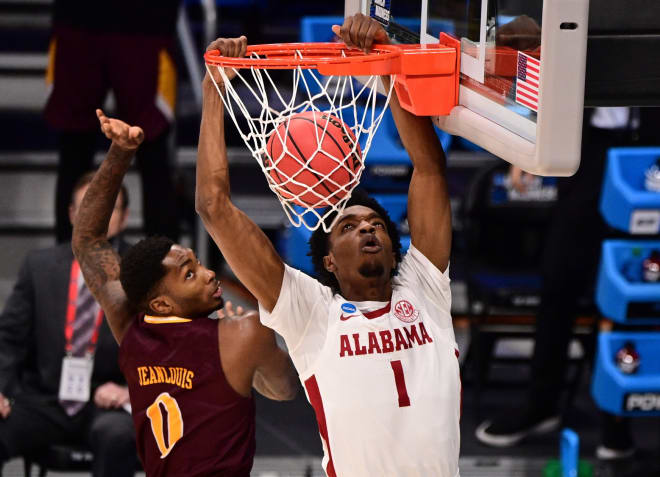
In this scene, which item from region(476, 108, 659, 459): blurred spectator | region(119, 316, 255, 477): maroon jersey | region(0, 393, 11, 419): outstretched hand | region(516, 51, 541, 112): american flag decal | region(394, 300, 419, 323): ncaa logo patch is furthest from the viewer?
region(476, 108, 659, 459): blurred spectator

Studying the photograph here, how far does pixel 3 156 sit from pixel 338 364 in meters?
5.04

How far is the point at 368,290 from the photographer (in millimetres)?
3746

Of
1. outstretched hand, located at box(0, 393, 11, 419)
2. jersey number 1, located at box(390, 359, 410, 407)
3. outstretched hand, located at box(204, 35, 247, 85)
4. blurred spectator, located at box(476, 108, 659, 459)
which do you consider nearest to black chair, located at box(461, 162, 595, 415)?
blurred spectator, located at box(476, 108, 659, 459)

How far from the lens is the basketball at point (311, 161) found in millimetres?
3551

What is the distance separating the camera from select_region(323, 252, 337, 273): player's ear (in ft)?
12.5

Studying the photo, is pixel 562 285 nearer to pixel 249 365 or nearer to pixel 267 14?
pixel 249 365

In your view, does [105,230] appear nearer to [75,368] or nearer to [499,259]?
[75,368]

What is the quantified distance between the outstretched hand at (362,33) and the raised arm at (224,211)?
12.4 inches

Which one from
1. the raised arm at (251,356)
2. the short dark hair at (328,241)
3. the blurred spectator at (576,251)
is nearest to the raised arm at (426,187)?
the short dark hair at (328,241)

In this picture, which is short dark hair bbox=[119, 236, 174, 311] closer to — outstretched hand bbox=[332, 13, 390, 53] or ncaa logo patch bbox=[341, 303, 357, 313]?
ncaa logo patch bbox=[341, 303, 357, 313]

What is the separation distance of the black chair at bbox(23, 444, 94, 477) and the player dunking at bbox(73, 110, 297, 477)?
4.08ft

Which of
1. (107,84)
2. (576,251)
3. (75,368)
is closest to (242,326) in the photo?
(75,368)

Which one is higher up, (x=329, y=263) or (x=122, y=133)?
(x=122, y=133)

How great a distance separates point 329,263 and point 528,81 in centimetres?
110
